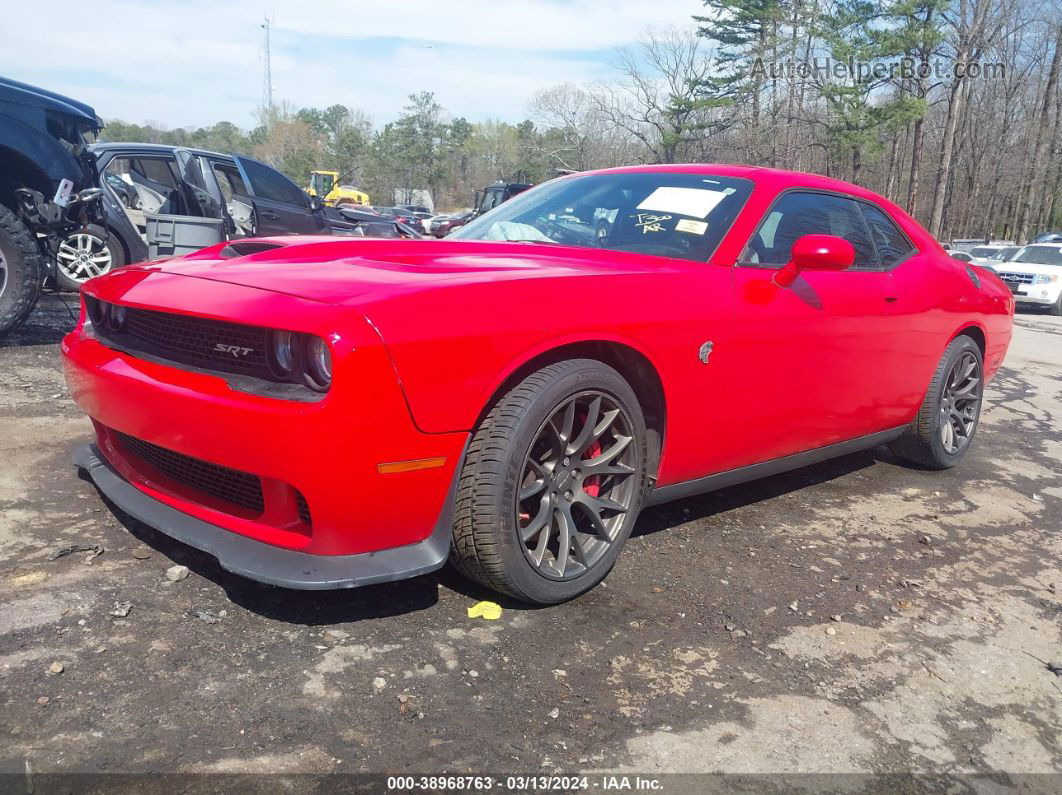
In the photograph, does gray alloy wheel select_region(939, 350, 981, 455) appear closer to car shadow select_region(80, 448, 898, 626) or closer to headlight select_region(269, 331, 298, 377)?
car shadow select_region(80, 448, 898, 626)

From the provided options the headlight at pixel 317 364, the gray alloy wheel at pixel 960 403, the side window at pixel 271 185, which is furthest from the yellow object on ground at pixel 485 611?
the side window at pixel 271 185

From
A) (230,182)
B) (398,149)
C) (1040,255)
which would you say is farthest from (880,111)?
(398,149)

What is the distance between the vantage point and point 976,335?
4.70 meters

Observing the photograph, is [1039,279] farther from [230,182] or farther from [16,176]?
[16,176]

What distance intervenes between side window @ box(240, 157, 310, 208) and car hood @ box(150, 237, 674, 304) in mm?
7533

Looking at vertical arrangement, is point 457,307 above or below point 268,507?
above

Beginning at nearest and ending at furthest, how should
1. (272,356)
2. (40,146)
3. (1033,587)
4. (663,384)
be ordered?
(272,356) → (663,384) → (1033,587) → (40,146)

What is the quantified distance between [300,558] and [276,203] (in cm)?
879

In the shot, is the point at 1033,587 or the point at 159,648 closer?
the point at 159,648

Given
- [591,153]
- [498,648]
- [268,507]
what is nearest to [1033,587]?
[498,648]

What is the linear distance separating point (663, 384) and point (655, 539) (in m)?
0.77

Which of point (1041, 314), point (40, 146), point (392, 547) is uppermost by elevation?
point (40, 146)

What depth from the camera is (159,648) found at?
2.25 metres

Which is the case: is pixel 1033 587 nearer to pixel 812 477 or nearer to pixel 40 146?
pixel 812 477
